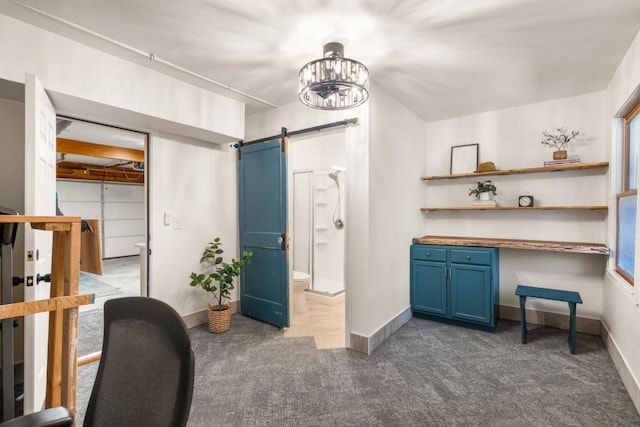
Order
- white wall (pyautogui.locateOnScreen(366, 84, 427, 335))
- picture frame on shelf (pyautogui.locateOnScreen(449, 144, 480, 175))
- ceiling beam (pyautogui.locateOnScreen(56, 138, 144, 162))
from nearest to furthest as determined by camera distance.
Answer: white wall (pyautogui.locateOnScreen(366, 84, 427, 335)) → picture frame on shelf (pyautogui.locateOnScreen(449, 144, 480, 175)) → ceiling beam (pyautogui.locateOnScreen(56, 138, 144, 162))

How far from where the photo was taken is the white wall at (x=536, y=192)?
320 centimetres

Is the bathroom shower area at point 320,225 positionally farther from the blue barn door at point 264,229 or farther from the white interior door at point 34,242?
the white interior door at point 34,242

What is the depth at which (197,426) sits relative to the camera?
1.85 metres

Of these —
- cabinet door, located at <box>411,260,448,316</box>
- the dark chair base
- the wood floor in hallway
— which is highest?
the dark chair base

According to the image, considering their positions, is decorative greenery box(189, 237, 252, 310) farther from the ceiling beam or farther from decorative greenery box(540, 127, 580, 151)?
decorative greenery box(540, 127, 580, 151)

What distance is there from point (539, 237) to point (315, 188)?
294 centimetres

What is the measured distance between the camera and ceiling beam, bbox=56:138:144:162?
497 centimetres

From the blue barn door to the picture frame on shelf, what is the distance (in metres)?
2.13

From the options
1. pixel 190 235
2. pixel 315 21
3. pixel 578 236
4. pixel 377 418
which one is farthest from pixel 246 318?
pixel 578 236

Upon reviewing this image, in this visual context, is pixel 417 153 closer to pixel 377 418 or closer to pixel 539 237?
pixel 539 237

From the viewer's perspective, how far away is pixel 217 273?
3.45 metres

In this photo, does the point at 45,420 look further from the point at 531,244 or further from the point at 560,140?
the point at 560,140

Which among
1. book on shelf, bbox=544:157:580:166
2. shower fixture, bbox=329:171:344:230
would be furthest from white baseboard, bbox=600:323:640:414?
shower fixture, bbox=329:171:344:230

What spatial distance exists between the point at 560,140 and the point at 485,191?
883 mm
